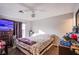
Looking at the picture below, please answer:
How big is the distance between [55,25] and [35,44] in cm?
51

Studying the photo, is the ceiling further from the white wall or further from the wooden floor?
the wooden floor

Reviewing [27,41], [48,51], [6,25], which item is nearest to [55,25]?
[48,51]

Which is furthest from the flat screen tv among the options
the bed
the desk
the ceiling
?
the desk

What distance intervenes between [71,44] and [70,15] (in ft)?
1.70

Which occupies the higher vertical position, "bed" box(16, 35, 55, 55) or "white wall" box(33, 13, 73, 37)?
"white wall" box(33, 13, 73, 37)

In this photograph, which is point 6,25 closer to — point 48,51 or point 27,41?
point 27,41

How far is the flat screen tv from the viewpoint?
203 cm

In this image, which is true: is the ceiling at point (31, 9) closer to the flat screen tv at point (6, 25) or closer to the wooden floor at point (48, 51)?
the flat screen tv at point (6, 25)

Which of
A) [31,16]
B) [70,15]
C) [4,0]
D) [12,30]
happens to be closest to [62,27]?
[70,15]

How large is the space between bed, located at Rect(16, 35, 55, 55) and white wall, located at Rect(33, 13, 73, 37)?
0.13m

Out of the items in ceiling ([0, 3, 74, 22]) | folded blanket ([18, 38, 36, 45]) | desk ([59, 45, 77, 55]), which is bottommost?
desk ([59, 45, 77, 55])

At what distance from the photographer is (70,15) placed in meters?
2.05

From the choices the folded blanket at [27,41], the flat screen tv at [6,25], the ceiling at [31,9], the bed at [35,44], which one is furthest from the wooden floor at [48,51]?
the ceiling at [31,9]
